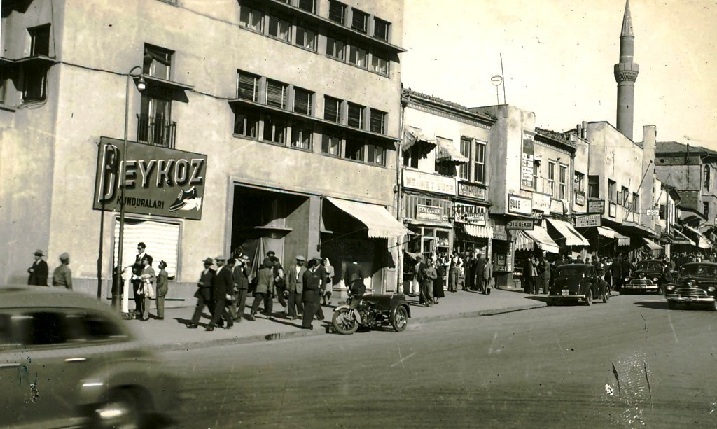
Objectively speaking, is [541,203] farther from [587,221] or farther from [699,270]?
[699,270]

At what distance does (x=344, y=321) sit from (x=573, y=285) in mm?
13982

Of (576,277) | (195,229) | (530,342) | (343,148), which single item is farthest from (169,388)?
(576,277)

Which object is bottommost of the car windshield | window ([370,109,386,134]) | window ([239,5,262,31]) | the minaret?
the car windshield

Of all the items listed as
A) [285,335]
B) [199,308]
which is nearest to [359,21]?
[199,308]

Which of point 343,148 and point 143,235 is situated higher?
point 343,148

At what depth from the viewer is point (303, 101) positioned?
94.0 feet

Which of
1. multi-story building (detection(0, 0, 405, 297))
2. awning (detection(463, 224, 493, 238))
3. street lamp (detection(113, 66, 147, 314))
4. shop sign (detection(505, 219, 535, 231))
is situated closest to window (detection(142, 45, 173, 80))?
multi-story building (detection(0, 0, 405, 297))

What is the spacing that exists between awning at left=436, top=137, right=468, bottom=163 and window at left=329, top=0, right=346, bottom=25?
25.0 feet

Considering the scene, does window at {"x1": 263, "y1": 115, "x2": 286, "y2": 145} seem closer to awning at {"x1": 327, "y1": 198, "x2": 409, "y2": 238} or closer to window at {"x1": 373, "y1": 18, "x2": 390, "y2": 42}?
awning at {"x1": 327, "y1": 198, "x2": 409, "y2": 238}

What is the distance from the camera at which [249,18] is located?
26406 mm

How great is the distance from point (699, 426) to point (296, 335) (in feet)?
38.2

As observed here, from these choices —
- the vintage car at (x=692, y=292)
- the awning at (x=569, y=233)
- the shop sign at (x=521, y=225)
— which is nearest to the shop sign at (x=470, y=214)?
the shop sign at (x=521, y=225)

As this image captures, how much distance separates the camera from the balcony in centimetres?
2300

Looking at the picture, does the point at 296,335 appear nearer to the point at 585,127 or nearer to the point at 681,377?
the point at 681,377
